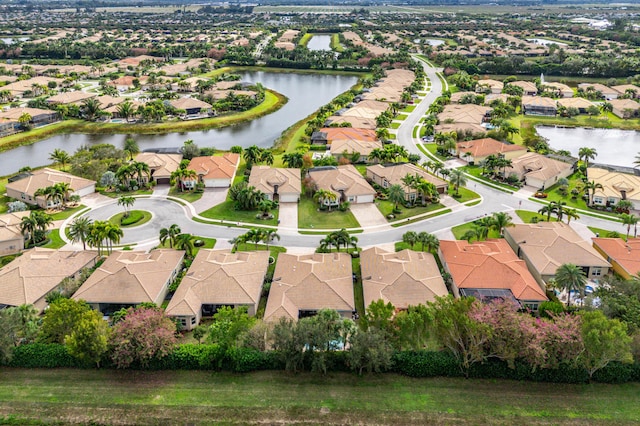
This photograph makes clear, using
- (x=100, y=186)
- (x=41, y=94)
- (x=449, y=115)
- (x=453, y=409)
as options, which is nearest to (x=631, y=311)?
(x=453, y=409)

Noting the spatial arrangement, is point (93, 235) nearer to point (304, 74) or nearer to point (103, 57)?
point (304, 74)

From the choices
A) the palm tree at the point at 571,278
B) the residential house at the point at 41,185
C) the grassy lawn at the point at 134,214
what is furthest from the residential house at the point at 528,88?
the residential house at the point at 41,185

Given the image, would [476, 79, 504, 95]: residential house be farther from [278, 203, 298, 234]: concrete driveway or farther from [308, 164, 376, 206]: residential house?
[278, 203, 298, 234]: concrete driveway

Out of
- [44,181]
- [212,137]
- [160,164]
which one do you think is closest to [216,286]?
[160,164]

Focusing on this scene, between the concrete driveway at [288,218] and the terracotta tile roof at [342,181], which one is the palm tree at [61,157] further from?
the terracotta tile roof at [342,181]

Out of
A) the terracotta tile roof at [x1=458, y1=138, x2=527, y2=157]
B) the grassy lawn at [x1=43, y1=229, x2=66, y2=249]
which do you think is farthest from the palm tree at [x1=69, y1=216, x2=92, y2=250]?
the terracotta tile roof at [x1=458, y1=138, x2=527, y2=157]

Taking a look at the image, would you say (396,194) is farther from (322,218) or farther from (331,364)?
(331,364)
